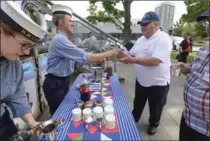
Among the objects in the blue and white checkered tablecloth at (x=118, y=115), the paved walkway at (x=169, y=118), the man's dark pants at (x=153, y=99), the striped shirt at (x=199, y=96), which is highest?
the striped shirt at (x=199, y=96)

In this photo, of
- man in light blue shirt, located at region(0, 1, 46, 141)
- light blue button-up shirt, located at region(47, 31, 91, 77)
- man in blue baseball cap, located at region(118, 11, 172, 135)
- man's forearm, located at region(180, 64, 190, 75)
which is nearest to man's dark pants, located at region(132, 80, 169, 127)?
man in blue baseball cap, located at region(118, 11, 172, 135)

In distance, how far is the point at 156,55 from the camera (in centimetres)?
250

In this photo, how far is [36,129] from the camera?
3.92 ft

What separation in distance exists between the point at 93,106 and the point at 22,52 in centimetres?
91

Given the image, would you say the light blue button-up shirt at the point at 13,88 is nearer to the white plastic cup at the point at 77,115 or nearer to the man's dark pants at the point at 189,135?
the white plastic cup at the point at 77,115

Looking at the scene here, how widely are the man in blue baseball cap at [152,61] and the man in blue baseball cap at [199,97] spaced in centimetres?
92

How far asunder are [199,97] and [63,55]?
1447mm

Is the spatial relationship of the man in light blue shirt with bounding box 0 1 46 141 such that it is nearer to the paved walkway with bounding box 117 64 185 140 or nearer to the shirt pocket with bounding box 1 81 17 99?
the shirt pocket with bounding box 1 81 17 99

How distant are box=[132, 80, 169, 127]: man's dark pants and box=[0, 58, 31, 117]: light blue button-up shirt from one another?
194 cm

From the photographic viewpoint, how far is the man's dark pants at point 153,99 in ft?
9.08

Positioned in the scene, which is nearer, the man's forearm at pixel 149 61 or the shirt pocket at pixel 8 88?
the shirt pocket at pixel 8 88

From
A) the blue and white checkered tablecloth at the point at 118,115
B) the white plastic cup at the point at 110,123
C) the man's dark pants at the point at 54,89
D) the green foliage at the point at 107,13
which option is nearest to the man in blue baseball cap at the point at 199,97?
the blue and white checkered tablecloth at the point at 118,115

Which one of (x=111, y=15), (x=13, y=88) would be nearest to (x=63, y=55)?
(x=13, y=88)

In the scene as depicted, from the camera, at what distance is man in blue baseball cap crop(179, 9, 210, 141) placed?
142 cm
